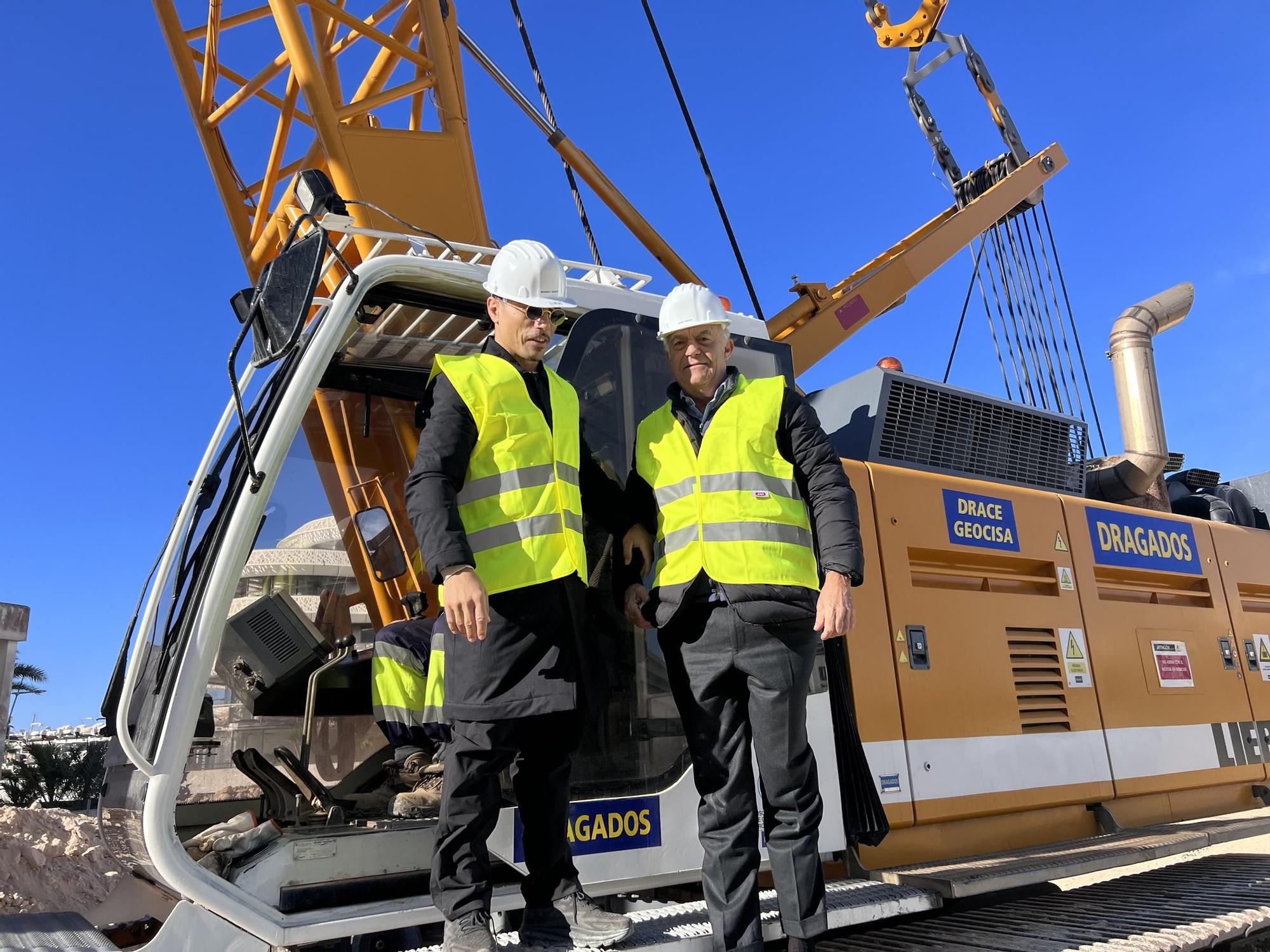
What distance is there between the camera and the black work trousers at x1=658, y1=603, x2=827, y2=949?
104 inches

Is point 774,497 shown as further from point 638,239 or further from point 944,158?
point 944,158

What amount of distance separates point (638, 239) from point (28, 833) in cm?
606

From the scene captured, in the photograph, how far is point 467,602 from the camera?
2.41 meters

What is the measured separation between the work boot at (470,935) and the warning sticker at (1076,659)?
3058mm

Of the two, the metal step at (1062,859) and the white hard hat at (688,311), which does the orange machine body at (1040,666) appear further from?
the white hard hat at (688,311)

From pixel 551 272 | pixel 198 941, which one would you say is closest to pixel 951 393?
pixel 551 272

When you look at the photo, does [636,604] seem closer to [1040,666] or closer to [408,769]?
[408,769]

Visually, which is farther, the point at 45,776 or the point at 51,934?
the point at 45,776

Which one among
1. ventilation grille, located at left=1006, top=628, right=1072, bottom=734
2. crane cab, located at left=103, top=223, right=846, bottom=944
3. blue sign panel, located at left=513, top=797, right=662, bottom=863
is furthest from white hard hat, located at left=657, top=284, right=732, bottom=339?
ventilation grille, located at left=1006, top=628, right=1072, bottom=734

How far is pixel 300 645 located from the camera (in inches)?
148

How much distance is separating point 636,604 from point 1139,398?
4373 millimetres

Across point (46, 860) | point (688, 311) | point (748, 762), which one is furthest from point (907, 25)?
point (46, 860)

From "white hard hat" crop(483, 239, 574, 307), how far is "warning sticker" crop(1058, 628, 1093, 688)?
2928 mm

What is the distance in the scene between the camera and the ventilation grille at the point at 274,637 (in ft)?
12.0
